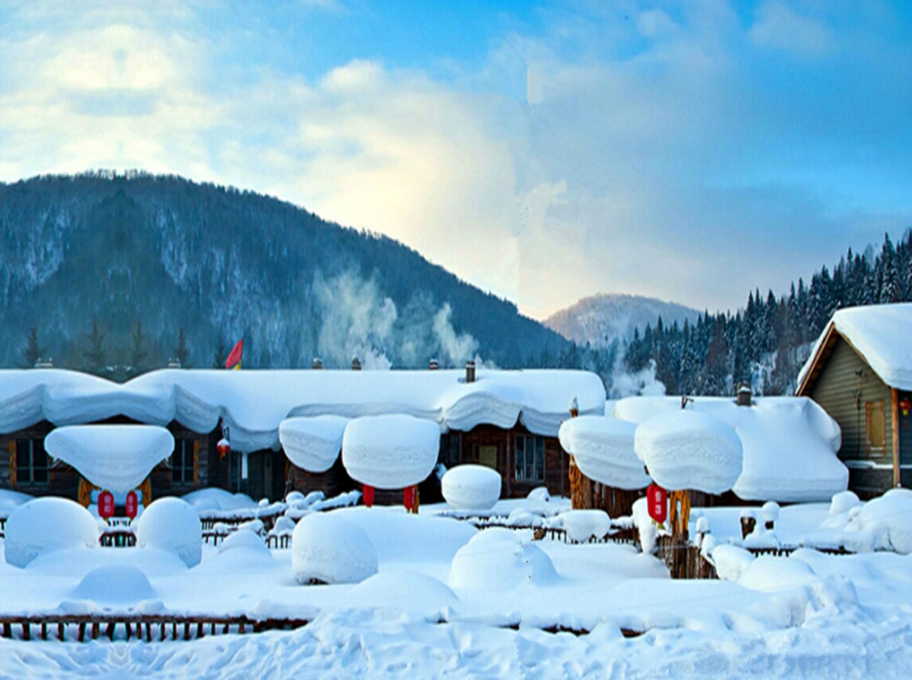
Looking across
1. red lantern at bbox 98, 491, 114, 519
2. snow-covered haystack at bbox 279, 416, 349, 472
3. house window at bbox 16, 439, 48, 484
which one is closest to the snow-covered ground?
red lantern at bbox 98, 491, 114, 519

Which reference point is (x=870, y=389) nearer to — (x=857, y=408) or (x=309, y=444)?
(x=857, y=408)

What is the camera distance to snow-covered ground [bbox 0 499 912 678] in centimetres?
693

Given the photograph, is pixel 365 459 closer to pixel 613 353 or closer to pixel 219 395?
pixel 219 395

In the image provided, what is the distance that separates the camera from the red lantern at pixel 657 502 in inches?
527

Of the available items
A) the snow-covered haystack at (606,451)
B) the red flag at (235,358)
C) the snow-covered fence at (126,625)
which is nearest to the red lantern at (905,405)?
the snow-covered haystack at (606,451)

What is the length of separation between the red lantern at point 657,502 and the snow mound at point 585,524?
237 cm

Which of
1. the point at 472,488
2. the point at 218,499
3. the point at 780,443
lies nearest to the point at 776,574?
the point at 472,488

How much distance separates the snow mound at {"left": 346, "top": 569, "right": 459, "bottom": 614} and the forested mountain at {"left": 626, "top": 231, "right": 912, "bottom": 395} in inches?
2145

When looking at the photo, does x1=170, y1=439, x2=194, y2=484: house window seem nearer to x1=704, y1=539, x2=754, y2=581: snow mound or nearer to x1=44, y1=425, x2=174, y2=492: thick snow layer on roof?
x1=44, y1=425, x2=174, y2=492: thick snow layer on roof

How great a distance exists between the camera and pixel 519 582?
32.2 ft

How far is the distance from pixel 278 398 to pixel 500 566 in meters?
17.8

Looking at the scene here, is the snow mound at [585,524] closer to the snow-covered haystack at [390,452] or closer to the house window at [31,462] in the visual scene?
the snow-covered haystack at [390,452]

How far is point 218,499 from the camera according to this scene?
2397cm

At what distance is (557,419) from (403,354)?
68.2 metres
